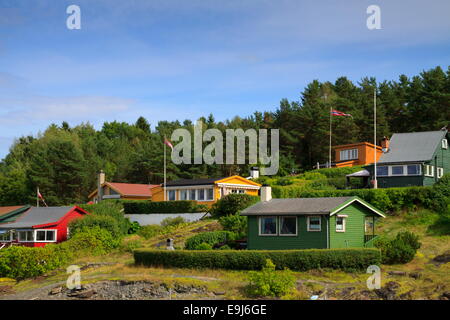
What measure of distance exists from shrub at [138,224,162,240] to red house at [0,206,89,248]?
592cm

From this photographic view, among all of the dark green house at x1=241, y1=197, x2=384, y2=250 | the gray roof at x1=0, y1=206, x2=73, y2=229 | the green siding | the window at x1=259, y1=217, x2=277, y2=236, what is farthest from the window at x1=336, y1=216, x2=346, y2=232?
the gray roof at x1=0, y1=206, x2=73, y2=229

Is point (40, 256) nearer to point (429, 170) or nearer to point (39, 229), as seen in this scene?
point (39, 229)

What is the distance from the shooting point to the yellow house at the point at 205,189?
6025 cm

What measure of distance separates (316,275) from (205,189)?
2848cm

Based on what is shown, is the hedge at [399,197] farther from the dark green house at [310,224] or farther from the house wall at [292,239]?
the house wall at [292,239]

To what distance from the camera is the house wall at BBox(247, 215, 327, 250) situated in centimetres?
3703

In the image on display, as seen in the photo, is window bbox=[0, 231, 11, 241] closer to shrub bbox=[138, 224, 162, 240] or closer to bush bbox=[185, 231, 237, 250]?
shrub bbox=[138, 224, 162, 240]

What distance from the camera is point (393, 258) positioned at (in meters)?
35.2

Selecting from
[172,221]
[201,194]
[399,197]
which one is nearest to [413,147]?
[399,197]

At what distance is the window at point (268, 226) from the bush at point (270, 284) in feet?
21.5

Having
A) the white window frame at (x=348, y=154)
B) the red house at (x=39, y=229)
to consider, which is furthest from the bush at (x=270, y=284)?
the white window frame at (x=348, y=154)
